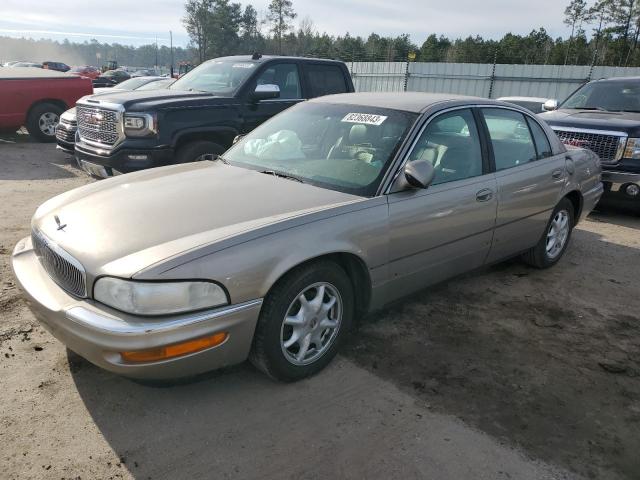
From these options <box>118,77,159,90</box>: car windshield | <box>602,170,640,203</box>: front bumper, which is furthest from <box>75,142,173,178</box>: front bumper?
<box>118,77,159,90</box>: car windshield

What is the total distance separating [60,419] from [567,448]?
2.60 metres

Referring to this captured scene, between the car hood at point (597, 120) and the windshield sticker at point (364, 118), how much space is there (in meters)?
4.77

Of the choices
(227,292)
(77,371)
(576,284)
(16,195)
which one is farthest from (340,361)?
(16,195)

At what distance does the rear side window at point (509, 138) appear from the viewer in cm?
408

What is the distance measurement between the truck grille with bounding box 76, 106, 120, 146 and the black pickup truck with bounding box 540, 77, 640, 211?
240 inches

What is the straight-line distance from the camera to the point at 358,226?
3.01 meters

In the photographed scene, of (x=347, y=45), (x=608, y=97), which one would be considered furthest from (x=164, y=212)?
→ (x=347, y=45)

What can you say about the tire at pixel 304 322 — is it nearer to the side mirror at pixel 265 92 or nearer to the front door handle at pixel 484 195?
the front door handle at pixel 484 195

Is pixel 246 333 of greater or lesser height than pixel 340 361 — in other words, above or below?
above

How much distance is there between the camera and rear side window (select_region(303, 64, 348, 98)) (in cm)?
754

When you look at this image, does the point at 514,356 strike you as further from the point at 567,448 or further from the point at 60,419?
the point at 60,419

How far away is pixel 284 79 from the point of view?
7.32 meters

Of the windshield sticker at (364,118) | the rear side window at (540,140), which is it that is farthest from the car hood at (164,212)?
the rear side window at (540,140)

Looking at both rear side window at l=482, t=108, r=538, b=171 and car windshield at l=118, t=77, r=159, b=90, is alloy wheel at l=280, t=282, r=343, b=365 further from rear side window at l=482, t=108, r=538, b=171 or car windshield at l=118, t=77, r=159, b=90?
car windshield at l=118, t=77, r=159, b=90
